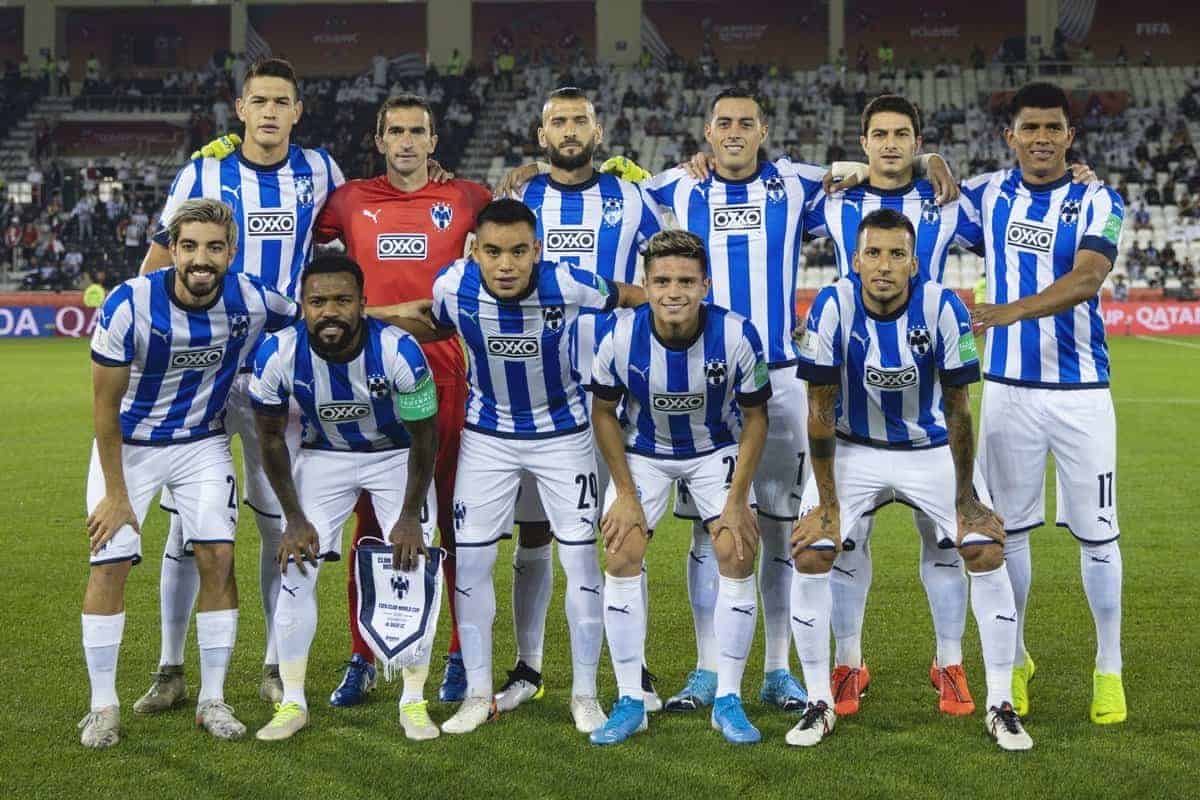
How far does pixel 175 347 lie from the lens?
4.70m

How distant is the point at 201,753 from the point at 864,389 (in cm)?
254

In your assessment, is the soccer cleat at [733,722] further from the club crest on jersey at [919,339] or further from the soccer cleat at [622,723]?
the club crest on jersey at [919,339]

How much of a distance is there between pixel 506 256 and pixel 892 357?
4.51 ft

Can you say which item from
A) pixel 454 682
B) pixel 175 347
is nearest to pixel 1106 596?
pixel 454 682

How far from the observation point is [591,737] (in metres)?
4.63

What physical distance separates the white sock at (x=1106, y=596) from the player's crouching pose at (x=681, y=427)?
4.27ft

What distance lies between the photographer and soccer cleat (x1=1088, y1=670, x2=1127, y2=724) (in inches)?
191

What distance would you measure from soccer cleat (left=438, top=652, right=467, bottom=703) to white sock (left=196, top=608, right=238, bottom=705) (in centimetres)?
84

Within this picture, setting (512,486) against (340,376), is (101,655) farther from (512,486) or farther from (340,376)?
(512,486)

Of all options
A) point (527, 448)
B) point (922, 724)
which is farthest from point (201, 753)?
point (922, 724)

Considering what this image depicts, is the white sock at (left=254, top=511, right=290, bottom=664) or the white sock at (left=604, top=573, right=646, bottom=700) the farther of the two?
the white sock at (left=254, top=511, right=290, bottom=664)

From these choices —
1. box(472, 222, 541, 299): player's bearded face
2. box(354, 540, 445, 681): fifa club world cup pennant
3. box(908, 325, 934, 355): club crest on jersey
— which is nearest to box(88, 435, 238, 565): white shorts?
box(354, 540, 445, 681): fifa club world cup pennant

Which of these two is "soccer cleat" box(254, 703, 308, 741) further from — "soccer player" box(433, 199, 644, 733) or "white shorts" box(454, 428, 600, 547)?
"white shorts" box(454, 428, 600, 547)

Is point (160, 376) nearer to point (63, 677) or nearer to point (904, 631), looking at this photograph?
point (63, 677)
